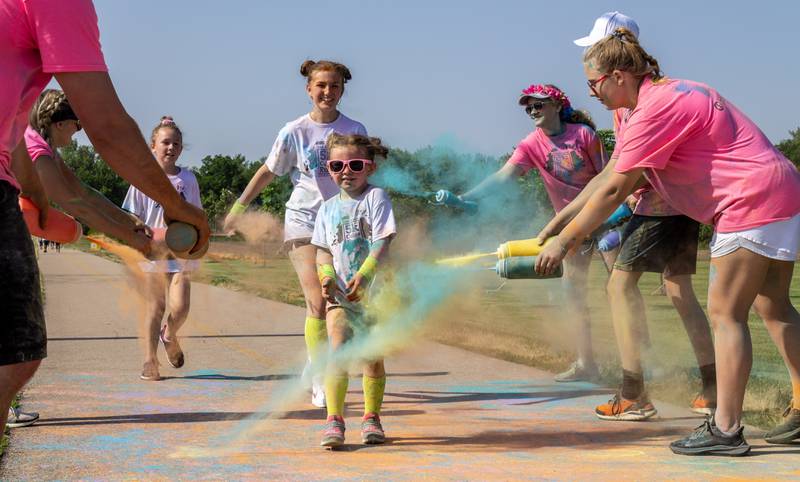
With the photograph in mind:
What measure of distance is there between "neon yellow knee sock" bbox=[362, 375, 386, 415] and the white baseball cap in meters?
2.19

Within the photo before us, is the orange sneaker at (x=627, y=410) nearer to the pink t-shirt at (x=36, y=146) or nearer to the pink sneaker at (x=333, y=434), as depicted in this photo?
the pink sneaker at (x=333, y=434)

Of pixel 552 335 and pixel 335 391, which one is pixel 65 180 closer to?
pixel 335 391

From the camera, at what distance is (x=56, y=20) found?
9.36ft

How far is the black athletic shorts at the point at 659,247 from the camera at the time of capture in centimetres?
617

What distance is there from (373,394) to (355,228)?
906 millimetres

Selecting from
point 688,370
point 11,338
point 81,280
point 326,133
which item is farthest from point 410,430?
point 81,280

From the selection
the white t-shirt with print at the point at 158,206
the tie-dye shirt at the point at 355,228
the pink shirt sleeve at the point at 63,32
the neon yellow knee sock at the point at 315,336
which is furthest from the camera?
the white t-shirt with print at the point at 158,206

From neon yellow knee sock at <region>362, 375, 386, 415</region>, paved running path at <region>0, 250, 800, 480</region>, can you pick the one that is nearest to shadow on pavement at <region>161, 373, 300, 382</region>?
paved running path at <region>0, 250, 800, 480</region>

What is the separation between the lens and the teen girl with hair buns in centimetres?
677

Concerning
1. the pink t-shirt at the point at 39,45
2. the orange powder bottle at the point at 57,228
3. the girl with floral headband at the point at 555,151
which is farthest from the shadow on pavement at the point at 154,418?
the pink t-shirt at the point at 39,45

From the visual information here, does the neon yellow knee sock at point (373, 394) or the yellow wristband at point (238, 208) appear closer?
the neon yellow knee sock at point (373, 394)

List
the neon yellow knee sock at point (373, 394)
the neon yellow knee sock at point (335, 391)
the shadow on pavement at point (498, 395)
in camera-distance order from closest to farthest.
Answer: the neon yellow knee sock at point (335, 391), the neon yellow knee sock at point (373, 394), the shadow on pavement at point (498, 395)

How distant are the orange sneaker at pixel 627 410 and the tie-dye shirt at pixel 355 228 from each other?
5.48ft

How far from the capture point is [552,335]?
926 cm
